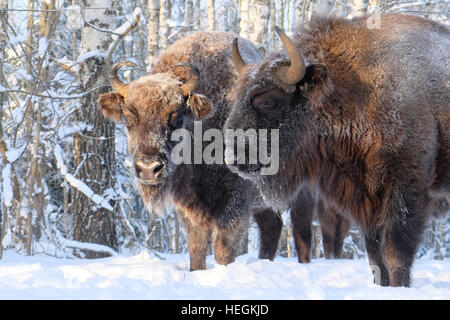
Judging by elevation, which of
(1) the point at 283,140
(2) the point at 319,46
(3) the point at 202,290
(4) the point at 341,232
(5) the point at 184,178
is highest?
(2) the point at 319,46

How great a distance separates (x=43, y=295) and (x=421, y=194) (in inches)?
112

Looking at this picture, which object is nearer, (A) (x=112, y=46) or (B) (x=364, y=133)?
(B) (x=364, y=133)

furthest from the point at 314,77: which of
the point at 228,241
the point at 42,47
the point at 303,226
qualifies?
the point at 42,47

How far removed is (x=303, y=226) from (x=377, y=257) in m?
2.04

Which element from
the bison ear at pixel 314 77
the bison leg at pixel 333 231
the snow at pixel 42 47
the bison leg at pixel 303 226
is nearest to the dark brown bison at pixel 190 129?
the bison leg at pixel 303 226

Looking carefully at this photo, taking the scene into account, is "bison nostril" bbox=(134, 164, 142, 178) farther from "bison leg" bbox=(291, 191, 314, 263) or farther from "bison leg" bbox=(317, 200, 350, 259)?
"bison leg" bbox=(317, 200, 350, 259)

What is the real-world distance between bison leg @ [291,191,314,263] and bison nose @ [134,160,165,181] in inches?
92.6

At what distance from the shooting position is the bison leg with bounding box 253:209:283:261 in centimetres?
677

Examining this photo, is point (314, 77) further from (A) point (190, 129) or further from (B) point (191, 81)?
(A) point (190, 129)

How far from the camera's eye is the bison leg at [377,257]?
188 inches
